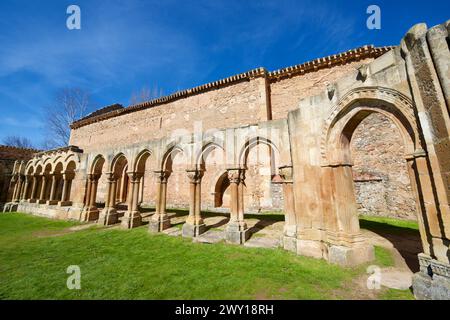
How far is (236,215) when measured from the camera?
5.86 metres

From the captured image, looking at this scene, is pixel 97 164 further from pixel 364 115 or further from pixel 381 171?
pixel 381 171

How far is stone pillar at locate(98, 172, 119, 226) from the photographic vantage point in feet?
27.7

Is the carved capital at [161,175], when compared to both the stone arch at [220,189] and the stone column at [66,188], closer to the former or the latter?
the stone arch at [220,189]

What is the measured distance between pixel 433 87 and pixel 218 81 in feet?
42.4

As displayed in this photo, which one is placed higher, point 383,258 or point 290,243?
point 290,243

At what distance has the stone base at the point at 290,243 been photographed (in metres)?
4.68

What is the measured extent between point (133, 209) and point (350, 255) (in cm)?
724

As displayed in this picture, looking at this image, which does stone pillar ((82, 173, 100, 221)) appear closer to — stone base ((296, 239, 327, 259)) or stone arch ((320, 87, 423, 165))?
stone base ((296, 239, 327, 259))

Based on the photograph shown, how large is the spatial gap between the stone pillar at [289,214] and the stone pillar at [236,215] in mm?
1208

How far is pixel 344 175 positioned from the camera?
4395 mm

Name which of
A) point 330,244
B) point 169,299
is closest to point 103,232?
point 169,299

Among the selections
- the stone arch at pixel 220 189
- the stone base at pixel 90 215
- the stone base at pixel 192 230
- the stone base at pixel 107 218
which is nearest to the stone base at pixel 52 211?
the stone base at pixel 90 215

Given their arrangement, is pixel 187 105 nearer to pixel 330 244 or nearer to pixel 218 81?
pixel 218 81

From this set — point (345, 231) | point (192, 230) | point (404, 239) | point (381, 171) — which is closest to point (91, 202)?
point (192, 230)
